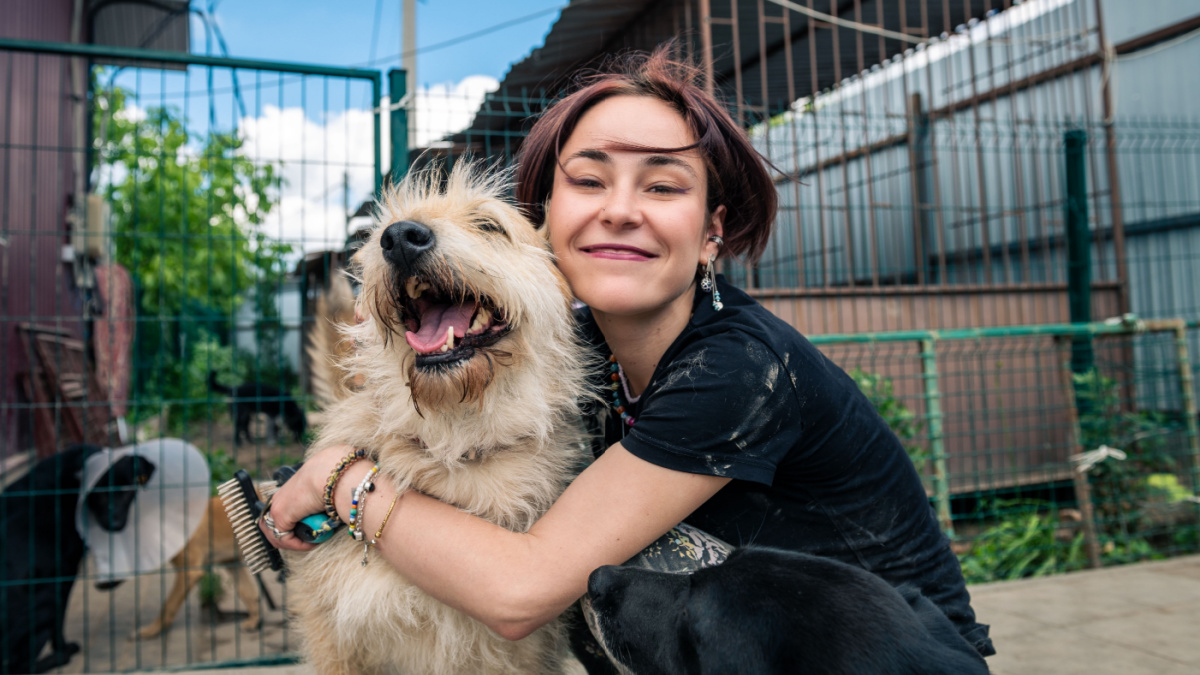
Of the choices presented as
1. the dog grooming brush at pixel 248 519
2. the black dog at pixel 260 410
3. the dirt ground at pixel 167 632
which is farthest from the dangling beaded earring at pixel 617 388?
the black dog at pixel 260 410

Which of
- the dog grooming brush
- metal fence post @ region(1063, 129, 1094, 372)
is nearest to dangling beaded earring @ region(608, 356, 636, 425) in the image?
the dog grooming brush

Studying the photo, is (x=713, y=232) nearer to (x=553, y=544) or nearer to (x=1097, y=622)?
(x=553, y=544)

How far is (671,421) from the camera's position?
1.48 m

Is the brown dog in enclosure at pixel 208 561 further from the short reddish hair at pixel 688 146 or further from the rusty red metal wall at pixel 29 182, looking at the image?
the short reddish hair at pixel 688 146

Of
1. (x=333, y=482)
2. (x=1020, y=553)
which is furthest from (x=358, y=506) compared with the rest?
(x=1020, y=553)

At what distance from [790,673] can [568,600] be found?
1.54 feet

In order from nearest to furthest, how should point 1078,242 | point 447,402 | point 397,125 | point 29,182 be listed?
point 447,402
point 397,125
point 1078,242
point 29,182

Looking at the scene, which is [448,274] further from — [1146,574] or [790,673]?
[1146,574]

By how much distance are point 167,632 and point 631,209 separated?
3705 millimetres

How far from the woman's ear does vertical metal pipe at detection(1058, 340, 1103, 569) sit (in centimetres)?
349

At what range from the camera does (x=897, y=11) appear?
7.06 m

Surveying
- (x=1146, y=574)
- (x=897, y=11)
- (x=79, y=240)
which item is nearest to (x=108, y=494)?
(x=79, y=240)

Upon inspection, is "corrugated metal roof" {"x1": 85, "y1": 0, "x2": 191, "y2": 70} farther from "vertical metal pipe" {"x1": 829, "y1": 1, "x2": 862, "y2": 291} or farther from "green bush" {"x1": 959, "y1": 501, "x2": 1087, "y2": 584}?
"green bush" {"x1": 959, "y1": 501, "x2": 1087, "y2": 584}

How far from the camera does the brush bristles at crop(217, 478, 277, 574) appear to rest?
1.88 meters
